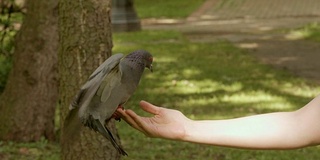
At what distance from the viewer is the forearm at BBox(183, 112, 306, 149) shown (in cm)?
268

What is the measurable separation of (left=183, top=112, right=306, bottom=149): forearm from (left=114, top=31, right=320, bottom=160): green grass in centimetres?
414

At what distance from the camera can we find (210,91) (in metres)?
10.3

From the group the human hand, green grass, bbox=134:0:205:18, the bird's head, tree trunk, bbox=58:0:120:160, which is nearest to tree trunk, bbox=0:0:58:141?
tree trunk, bbox=58:0:120:160

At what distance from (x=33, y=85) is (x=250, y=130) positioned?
4.70 meters

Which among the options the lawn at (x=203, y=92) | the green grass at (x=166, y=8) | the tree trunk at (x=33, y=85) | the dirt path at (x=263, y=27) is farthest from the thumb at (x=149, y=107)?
the green grass at (x=166, y=8)

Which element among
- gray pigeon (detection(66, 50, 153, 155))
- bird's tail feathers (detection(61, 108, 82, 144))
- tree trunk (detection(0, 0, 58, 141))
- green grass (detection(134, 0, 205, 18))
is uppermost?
gray pigeon (detection(66, 50, 153, 155))

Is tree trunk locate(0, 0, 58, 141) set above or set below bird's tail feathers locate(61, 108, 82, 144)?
below

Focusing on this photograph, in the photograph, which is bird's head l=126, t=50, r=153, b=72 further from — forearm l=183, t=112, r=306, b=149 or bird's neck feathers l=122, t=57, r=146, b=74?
forearm l=183, t=112, r=306, b=149

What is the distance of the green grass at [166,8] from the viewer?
23047 millimetres

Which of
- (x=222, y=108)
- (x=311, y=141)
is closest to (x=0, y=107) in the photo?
(x=222, y=108)

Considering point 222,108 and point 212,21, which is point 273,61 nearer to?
point 222,108

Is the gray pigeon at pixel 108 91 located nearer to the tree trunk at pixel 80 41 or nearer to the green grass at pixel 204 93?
the tree trunk at pixel 80 41

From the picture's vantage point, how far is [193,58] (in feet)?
44.4

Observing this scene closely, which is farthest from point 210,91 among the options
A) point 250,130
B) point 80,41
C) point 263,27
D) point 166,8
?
point 166,8
